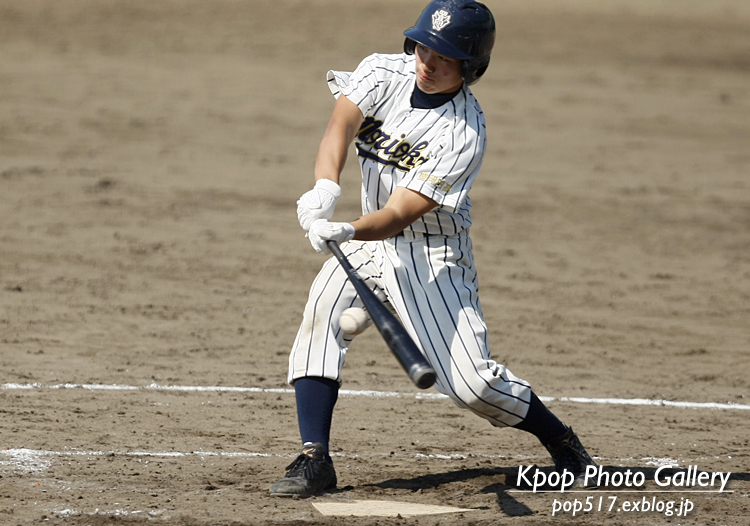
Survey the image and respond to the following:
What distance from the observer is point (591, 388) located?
5.25m

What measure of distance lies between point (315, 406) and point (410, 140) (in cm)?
96

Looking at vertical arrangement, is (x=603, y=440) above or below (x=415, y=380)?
below

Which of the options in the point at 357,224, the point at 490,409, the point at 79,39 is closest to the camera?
the point at 357,224

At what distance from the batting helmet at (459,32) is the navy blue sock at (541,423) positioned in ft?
3.83

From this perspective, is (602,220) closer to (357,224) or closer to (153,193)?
(153,193)

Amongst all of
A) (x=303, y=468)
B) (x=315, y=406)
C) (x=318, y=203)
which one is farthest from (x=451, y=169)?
(x=303, y=468)

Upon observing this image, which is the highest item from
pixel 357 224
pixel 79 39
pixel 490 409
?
pixel 79 39

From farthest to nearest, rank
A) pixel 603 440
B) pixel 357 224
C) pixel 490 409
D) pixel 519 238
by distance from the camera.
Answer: pixel 519 238, pixel 603 440, pixel 490 409, pixel 357 224

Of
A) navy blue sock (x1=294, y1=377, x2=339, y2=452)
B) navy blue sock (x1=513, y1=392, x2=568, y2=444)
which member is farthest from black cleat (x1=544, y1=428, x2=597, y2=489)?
navy blue sock (x1=294, y1=377, x2=339, y2=452)

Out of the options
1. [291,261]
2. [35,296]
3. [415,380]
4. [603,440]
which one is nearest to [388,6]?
[291,261]

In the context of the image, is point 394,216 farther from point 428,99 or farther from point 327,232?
point 428,99

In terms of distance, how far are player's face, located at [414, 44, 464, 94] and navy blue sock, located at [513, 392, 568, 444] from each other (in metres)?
1.11

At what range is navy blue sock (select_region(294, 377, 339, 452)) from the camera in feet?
11.5

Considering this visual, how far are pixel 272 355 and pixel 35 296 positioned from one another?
170 cm
